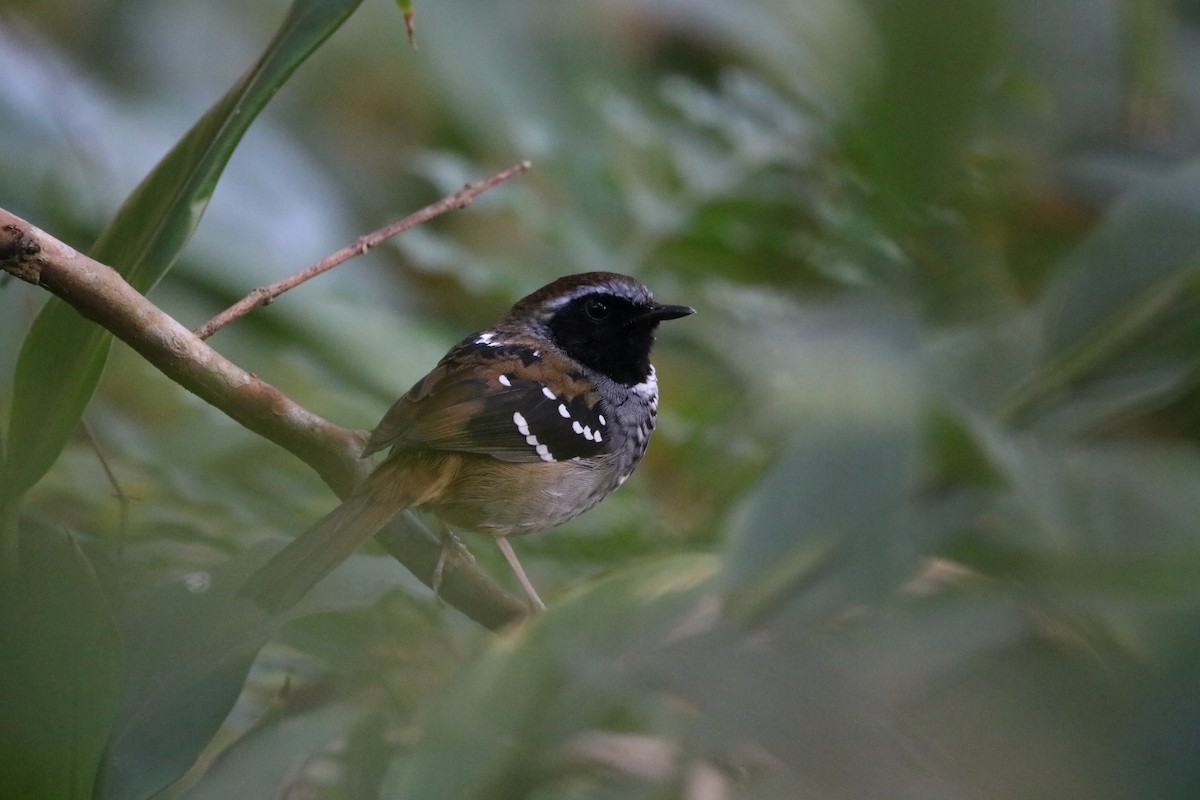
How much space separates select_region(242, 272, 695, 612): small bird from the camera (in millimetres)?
1980

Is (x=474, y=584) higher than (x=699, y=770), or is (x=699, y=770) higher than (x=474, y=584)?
(x=474, y=584)

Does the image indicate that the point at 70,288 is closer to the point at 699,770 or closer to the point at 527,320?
the point at 699,770

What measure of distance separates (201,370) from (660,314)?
Result: 4.01 ft

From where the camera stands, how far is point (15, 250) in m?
1.28

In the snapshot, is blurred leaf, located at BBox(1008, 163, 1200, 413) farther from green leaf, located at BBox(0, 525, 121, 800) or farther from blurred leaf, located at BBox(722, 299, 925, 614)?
green leaf, located at BBox(0, 525, 121, 800)

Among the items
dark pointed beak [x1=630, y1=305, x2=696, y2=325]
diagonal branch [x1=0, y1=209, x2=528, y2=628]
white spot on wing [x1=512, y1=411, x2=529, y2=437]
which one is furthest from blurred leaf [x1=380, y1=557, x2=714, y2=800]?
dark pointed beak [x1=630, y1=305, x2=696, y2=325]

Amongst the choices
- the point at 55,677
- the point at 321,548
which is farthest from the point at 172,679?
the point at 321,548

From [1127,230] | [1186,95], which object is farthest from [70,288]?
[1186,95]

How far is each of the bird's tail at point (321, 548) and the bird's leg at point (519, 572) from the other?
25 centimetres

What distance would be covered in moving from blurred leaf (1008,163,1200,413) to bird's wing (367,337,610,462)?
3.47ft

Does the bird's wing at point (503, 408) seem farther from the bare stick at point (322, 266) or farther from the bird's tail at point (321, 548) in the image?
the bare stick at point (322, 266)

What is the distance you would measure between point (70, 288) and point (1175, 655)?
3.79 ft

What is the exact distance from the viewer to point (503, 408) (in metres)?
2.24

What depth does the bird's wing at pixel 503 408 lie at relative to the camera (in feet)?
6.70
